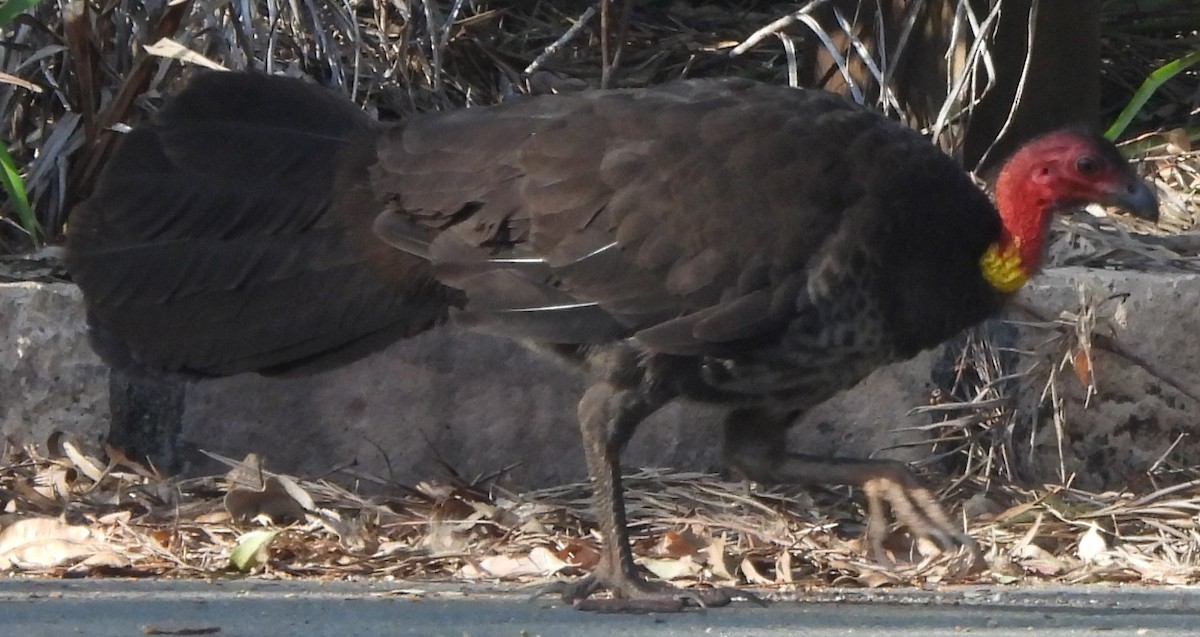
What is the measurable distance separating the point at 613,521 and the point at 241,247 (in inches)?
45.4

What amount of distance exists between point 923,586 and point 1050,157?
3.54ft

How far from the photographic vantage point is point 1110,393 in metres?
4.66

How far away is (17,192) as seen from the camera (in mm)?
4762

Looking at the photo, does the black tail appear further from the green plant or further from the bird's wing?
the green plant

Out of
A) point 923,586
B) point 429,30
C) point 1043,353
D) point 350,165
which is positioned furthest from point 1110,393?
point 429,30

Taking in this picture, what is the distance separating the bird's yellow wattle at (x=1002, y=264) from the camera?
3969 millimetres

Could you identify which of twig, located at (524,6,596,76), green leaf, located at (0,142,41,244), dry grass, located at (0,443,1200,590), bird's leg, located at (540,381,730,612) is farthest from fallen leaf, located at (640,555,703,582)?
twig, located at (524,6,596,76)

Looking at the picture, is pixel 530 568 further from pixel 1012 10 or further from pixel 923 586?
pixel 1012 10

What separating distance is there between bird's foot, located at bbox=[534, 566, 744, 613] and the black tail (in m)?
0.77

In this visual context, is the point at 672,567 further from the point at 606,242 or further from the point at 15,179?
the point at 15,179

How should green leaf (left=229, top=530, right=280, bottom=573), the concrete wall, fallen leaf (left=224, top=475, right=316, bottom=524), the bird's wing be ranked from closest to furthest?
the bird's wing, green leaf (left=229, top=530, right=280, bottom=573), fallen leaf (left=224, top=475, right=316, bottom=524), the concrete wall

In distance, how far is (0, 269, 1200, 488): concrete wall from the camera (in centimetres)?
462

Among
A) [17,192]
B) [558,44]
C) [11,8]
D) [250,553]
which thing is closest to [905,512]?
[250,553]

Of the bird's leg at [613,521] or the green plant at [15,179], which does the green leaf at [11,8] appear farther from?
the bird's leg at [613,521]
